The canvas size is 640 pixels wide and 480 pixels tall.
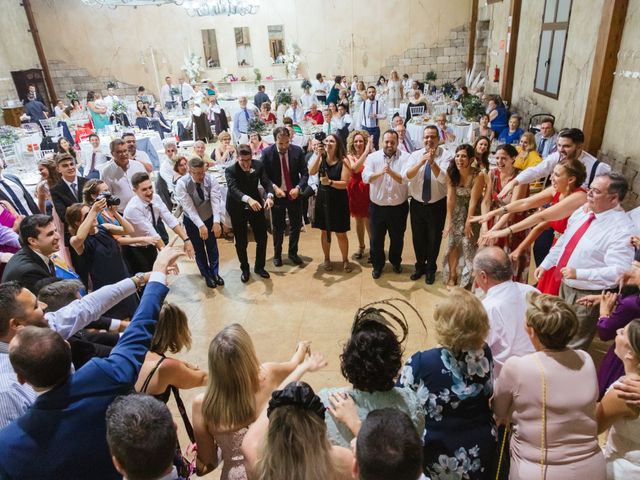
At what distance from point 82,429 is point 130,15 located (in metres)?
17.6

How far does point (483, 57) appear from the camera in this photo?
14016 mm

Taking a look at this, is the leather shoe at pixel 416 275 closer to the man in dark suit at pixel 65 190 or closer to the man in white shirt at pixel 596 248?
the man in white shirt at pixel 596 248

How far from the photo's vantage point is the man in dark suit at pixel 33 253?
2680 millimetres

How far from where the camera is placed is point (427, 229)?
4328mm

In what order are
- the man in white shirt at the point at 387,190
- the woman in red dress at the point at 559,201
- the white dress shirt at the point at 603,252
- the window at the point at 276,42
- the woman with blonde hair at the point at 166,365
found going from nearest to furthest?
1. the woman with blonde hair at the point at 166,365
2. the white dress shirt at the point at 603,252
3. the woman in red dress at the point at 559,201
4. the man in white shirt at the point at 387,190
5. the window at the point at 276,42

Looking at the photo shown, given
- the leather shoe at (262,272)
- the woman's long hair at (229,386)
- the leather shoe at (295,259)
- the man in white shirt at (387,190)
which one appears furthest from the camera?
the leather shoe at (295,259)

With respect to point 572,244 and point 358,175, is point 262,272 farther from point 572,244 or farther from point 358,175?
point 572,244

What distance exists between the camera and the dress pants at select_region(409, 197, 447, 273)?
4.15 m

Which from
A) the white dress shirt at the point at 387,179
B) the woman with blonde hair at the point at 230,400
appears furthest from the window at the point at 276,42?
the woman with blonde hair at the point at 230,400

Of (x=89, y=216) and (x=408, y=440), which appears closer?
(x=408, y=440)

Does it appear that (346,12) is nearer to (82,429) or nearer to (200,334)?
(200,334)

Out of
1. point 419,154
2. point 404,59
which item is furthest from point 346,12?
point 419,154

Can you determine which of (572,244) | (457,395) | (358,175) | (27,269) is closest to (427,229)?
(358,175)

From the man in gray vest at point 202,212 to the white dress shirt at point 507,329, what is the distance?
2.85 m
